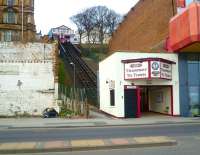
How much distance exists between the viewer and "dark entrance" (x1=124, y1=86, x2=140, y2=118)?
33281 mm

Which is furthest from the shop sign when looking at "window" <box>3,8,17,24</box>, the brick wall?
"window" <box>3,8,17,24</box>

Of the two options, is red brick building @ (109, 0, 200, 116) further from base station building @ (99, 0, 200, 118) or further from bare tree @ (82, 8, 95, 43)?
bare tree @ (82, 8, 95, 43)

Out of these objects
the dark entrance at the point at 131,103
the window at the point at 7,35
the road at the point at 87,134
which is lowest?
the road at the point at 87,134

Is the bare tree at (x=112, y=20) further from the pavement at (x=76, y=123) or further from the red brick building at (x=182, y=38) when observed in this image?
the pavement at (x=76, y=123)

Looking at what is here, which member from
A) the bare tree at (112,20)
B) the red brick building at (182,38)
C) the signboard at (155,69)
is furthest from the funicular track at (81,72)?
the bare tree at (112,20)

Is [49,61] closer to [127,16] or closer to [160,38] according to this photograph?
[160,38]

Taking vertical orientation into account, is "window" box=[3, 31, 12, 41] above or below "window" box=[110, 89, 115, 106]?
above

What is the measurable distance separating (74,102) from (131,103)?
5.20 m

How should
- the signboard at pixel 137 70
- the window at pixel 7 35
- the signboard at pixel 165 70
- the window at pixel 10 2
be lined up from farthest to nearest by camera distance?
1. the window at pixel 10 2
2. the window at pixel 7 35
3. the signboard at pixel 165 70
4. the signboard at pixel 137 70

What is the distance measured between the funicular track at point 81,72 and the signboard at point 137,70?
39.9 feet

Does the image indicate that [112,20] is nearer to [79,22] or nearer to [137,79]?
[79,22]

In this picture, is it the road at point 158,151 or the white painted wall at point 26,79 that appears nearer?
the road at point 158,151

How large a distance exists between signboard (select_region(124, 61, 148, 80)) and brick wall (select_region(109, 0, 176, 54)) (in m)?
7.53

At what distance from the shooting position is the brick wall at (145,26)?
144ft
